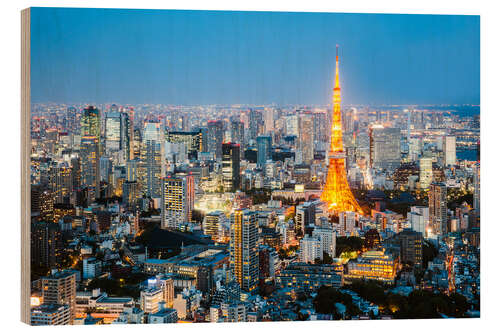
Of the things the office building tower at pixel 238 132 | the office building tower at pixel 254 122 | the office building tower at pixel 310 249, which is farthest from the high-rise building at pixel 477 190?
the office building tower at pixel 238 132

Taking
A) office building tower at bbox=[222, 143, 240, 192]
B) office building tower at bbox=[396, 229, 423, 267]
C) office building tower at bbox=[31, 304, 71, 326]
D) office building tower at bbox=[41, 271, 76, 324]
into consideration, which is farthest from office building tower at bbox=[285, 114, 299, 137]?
office building tower at bbox=[31, 304, 71, 326]

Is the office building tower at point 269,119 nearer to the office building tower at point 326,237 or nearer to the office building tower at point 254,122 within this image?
the office building tower at point 254,122

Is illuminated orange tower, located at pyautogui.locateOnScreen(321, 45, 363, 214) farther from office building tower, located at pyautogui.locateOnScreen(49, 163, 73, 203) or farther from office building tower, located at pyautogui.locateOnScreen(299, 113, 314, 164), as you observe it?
office building tower, located at pyautogui.locateOnScreen(49, 163, 73, 203)

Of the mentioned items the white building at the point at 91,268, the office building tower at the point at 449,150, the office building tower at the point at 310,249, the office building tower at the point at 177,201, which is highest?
the office building tower at the point at 449,150

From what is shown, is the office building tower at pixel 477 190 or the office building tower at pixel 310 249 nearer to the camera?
the office building tower at pixel 477 190

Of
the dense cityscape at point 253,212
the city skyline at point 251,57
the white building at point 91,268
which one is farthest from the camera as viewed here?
the city skyline at point 251,57

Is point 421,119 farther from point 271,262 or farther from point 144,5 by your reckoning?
point 144,5

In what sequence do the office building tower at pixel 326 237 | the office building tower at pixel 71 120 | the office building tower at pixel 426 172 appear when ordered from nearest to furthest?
the office building tower at pixel 71 120
the office building tower at pixel 326 237
the office building tower at pixel 426 172

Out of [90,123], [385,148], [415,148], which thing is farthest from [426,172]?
[90,123]
